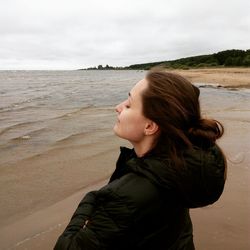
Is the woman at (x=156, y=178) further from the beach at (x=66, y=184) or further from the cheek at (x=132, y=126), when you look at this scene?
the beach at (x=66, y=184)

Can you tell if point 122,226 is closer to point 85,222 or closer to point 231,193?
point 85,222

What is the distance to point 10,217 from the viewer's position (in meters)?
5.11

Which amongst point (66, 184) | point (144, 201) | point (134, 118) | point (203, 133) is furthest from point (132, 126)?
point (66, 184)

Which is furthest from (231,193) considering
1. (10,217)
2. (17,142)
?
(17,142)

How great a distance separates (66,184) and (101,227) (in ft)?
16.6

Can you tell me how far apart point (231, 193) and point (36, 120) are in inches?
415

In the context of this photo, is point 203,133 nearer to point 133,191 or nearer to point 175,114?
point 175,114

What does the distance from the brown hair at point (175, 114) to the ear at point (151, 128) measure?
26mm

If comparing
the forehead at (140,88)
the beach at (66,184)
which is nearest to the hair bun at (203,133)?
the forehead at (140,88)

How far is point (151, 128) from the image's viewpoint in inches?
70.7

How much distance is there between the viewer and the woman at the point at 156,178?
1560 millimetres

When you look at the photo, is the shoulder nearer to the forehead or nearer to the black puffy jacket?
the black puffy jacket

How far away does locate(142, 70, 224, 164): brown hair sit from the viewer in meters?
1.72

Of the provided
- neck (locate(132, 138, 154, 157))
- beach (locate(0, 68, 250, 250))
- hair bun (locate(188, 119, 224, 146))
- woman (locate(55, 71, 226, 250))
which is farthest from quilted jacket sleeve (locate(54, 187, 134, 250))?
beach (locate(0, 68, 250, 250))
